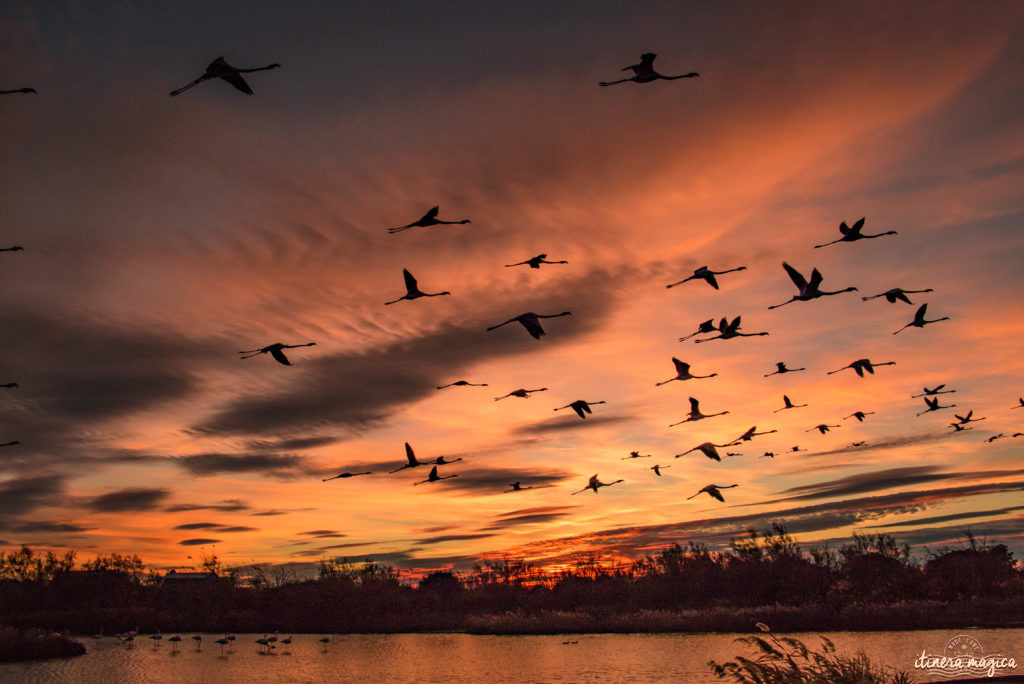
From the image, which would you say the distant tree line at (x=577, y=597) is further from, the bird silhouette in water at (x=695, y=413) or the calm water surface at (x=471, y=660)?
the bird silhouette in water at (x=695, y=413)

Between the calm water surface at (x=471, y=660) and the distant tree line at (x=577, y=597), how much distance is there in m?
4.14

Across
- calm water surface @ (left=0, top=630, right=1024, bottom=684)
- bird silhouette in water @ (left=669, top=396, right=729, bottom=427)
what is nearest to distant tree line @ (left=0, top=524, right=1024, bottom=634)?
calm water surface @ (left=0, top=630, right=1024, bottom=684)

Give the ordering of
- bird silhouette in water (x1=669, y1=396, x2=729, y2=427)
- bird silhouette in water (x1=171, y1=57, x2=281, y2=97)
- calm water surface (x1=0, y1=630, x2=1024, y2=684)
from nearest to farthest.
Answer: bird silhouette in water (x1=171, y1=57, x2=281, y2=97) → bird silhouette in water (x1=669, y1=396, x2=729, y2=427) → calm water surface (x1=0, y1=630, x2=1024, y2=684)

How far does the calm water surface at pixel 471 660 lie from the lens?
49.8 m

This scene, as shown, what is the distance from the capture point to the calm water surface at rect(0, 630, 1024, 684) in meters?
49.8

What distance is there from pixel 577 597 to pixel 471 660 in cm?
2764

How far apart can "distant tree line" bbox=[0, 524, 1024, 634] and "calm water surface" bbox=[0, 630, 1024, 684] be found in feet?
13.6

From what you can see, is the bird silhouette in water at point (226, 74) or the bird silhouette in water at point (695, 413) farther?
the bird silhouette in water at point (695, 413)

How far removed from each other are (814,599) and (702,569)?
44.3 ft

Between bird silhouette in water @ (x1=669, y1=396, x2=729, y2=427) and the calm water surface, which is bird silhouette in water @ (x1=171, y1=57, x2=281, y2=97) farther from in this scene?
the calm water surface

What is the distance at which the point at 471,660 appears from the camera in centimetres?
6281

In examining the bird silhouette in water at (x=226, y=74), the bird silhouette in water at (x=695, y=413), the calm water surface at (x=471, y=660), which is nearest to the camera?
the bird silhouette in water at (x=226, y=74)

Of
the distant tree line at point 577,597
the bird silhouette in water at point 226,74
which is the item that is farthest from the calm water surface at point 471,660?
the bird silhouette in water at point 226,74

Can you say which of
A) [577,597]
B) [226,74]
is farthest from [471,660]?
[226,74]
